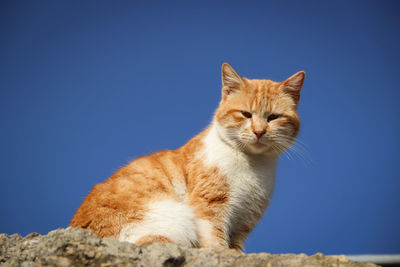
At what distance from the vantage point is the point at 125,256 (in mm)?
2279

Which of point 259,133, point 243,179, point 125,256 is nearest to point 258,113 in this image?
point 259,133

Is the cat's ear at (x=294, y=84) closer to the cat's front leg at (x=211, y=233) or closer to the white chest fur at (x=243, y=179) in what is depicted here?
the white chest fur at (x=243, y=179)

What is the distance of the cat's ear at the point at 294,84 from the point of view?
349cm

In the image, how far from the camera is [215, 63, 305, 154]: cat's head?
323 centimetres

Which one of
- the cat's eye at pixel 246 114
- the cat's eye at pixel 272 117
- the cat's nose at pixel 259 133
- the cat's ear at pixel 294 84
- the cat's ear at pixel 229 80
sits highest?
the cat's ear at pixel 229 80

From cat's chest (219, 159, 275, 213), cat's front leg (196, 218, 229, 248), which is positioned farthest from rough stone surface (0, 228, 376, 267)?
cat's chest (219, 159, 275, 213)

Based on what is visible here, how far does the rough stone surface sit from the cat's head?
1.12 metres

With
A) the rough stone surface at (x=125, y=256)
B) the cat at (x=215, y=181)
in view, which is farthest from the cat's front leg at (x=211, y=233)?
the rough stone surface at (x=125, y=256)

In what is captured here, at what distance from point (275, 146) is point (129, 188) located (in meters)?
1.36

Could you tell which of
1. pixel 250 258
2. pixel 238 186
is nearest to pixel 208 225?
pixel 238 186

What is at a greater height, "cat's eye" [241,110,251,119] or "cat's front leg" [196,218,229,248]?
"cat's eye" [241,110,251,119]

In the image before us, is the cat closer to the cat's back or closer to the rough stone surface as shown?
the cat's back

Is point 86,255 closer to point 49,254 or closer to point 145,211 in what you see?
point 49,254

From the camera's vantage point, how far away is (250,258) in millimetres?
2359
